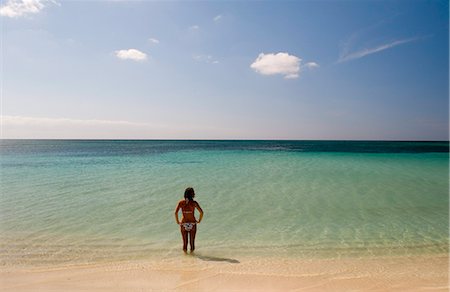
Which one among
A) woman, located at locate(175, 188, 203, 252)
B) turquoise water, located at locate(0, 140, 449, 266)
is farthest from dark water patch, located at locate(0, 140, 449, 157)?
woman, located at locate(175, 188, 203, 252)

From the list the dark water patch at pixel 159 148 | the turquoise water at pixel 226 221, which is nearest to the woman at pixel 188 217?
the turquoise water at pixel 226 221

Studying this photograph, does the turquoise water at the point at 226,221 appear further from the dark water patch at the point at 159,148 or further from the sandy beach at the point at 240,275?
the dark water patch at the point at 159,148

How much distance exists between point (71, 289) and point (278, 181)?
44.0ft

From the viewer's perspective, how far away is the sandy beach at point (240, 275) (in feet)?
15.4

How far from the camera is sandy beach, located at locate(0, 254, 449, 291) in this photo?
468 cm

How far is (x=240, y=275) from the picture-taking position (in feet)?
16.8

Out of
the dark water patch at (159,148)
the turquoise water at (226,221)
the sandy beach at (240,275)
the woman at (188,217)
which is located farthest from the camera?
the dark water patch at (159,148)

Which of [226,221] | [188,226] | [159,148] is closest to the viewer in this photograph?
[188,226]

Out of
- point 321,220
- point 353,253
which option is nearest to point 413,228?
point 321,220

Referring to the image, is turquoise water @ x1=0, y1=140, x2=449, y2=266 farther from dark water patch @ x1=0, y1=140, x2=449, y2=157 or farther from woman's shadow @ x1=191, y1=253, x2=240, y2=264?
dark water patch @ x1=0, y1=140, x2=449, y2=157

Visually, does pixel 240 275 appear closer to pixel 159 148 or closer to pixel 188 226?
pixel 188 226

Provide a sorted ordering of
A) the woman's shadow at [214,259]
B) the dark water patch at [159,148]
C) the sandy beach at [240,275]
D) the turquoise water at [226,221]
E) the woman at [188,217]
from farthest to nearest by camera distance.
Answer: the dark water patch at [159,148] → the turquoise water at [226,221] → the woman at [188,217] → the woman's shadow at [214,259] → the sandy beach at [240,275]

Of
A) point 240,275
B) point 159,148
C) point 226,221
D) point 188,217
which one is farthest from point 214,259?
point 159,148

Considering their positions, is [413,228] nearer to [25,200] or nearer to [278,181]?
[278,181]
